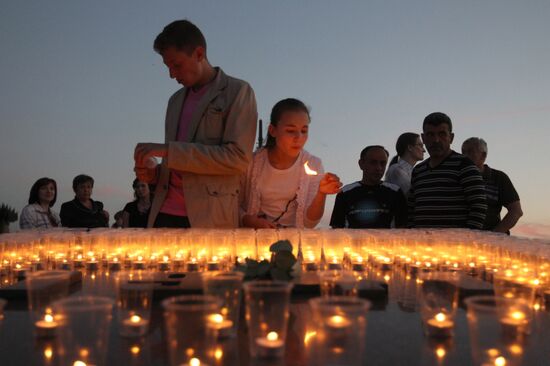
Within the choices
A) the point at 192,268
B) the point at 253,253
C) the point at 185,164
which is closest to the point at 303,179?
the point at 185,164

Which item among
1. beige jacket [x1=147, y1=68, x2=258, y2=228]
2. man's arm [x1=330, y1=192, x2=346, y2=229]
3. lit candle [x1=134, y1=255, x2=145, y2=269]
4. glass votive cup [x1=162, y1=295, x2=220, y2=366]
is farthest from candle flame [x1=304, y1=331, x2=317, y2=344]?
man's arm [x1=330, y1=192, x2=346, y2=229]

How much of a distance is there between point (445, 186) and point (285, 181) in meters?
1.66

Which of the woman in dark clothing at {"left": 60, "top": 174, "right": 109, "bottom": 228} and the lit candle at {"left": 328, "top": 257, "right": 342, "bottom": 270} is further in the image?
the woman in dark clothing at {"left": 60, "top": 174, "right": 109, "bottom": 228}

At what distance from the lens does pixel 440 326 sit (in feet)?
5.60

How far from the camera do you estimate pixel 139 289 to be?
1806mm

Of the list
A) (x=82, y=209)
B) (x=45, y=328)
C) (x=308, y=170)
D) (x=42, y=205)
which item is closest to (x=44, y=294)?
(x=45, y=328)

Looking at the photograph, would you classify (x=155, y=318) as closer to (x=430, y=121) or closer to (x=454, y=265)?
(x=454, y=265)

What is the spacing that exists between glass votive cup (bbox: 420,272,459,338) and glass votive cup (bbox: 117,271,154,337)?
92 centimetres

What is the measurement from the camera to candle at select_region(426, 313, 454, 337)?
66.7 inches

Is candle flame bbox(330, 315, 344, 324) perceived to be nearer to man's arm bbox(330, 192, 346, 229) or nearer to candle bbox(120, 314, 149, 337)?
candle bbox(120, 314, 149, 337)

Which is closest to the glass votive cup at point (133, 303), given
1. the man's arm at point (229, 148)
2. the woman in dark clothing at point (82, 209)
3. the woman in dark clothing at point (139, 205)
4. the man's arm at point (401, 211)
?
the man's arm at point (229, 148)

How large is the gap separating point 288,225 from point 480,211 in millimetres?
1791

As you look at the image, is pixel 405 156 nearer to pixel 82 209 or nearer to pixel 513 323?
pixel 82 209

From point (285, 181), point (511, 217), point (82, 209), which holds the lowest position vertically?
point (511, 217)
